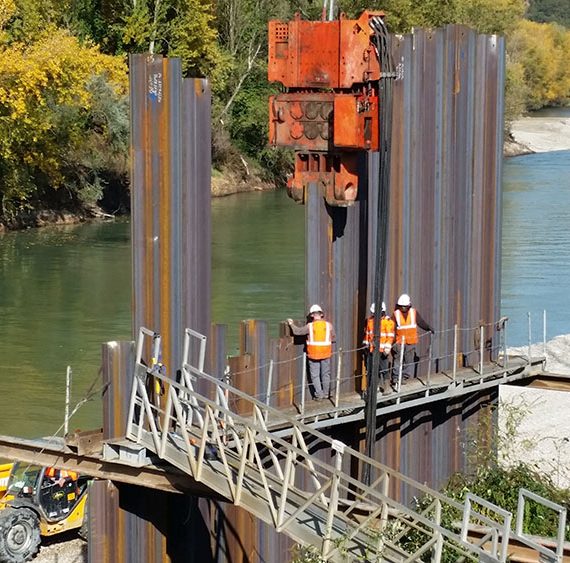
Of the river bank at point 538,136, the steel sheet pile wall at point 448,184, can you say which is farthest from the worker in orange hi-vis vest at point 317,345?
the river bank at point 538,136

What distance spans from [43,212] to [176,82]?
134ft

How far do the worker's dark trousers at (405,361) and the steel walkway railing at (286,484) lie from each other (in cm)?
327

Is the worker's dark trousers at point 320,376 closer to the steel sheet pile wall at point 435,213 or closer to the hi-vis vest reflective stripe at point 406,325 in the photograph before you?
the steel sheet pile wall at point 435,213

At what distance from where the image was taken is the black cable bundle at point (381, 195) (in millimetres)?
15875

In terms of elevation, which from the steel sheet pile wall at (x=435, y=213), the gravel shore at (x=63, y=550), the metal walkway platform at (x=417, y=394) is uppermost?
the steel sheet pile wall at (x=435, y=213)

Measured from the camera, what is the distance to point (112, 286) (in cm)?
4100

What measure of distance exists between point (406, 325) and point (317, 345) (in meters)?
1.49

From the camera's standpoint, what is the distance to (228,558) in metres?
15.6

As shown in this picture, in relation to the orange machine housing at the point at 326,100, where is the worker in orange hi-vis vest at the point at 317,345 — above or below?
below

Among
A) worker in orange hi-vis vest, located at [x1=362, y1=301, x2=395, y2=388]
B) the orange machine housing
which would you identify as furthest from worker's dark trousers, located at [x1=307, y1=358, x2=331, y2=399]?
the orange machine housing

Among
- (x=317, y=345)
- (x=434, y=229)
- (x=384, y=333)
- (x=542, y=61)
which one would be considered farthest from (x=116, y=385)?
(x=542, y=61)

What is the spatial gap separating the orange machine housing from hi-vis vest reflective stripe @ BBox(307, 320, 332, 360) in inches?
56.0

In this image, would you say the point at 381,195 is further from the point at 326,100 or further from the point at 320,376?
the point at 320,376

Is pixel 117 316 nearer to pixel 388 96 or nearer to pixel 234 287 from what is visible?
pixel 234 287
